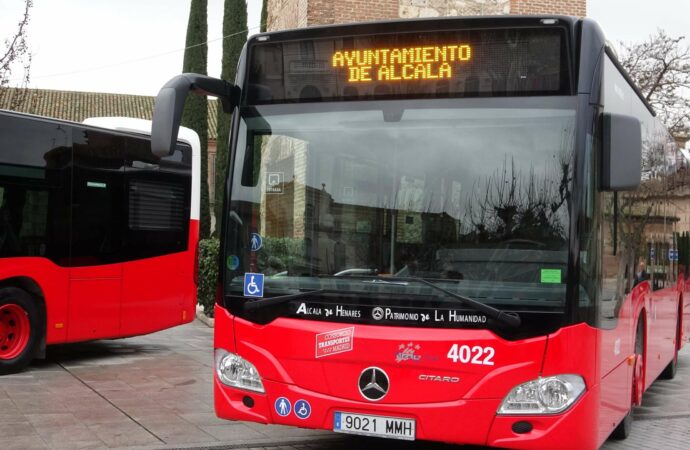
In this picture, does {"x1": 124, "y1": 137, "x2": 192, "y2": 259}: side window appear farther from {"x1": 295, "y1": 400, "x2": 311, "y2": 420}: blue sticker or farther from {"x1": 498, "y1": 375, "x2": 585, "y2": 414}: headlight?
{"x1": 498, "y1": 375, "x2": 585, "y2": 414}: headlight

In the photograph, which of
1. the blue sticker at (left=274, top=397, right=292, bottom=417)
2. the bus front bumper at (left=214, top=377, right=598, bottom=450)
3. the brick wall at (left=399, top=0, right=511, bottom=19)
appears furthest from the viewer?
the brick wall at (left=399, top=0, right=511, bottom=19)

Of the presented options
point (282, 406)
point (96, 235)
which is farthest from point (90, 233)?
point (282, 406)

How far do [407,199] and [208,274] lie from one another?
1283 centimetres

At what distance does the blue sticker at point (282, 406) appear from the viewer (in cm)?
581

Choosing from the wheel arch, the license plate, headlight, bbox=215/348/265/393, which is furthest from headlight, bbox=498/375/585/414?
the wheel arch

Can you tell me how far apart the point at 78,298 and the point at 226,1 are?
2287cm

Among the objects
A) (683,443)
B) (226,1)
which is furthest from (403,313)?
(226,1)

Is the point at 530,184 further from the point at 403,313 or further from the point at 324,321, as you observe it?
the point at 324,321

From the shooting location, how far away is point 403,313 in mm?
5535

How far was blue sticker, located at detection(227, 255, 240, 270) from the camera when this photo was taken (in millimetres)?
6082

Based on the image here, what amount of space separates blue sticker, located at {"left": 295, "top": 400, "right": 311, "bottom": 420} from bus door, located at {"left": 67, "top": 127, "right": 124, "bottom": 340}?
20.0 feet

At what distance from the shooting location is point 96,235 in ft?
37.4

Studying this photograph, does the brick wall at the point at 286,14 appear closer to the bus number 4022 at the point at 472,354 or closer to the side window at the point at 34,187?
the side window at the point at 34,187

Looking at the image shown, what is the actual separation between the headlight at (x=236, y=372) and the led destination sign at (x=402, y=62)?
6.40 feet
